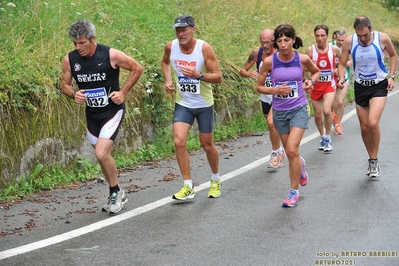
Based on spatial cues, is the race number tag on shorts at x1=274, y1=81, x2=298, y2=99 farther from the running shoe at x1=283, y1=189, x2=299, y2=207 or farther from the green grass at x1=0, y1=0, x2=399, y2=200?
the green grass at x1=0, y1=0, x2=399, y2=200

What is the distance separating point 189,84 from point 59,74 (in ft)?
7.98

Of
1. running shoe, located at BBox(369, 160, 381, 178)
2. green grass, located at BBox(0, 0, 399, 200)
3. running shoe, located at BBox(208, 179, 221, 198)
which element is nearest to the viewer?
running shoe, located at BBox(208, 179, 221, 198)

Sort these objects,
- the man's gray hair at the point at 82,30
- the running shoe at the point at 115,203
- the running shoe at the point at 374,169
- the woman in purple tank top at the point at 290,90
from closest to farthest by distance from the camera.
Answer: the man's gray hair at the point at 82,30
the running shoe at the point at 115,203
the woman in purple tank top at the point at 290,90
the running shoe at the point at 374,169

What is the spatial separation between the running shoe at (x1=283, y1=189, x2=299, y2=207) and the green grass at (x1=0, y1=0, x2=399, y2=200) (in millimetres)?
2895

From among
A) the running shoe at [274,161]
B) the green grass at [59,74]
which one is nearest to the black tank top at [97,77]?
the green grass at [59,74]

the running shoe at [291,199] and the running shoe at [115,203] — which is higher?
the running shoe at [115,203]

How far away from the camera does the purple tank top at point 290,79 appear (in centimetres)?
873

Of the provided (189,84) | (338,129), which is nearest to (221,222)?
(189,84)

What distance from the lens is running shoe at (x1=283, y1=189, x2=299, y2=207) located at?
835 cm

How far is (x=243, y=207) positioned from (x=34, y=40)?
491 centimetres

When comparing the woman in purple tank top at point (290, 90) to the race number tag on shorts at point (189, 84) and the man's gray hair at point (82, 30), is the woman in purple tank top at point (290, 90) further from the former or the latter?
Result: the man's gray hair at point (82, 30)

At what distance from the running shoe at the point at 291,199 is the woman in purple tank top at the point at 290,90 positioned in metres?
0.01

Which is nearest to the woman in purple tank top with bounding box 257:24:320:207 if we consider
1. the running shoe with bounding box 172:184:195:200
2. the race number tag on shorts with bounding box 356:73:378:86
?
the running shoe with bounding box 172:184:195:200

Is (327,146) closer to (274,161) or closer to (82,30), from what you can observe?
(274,161)
